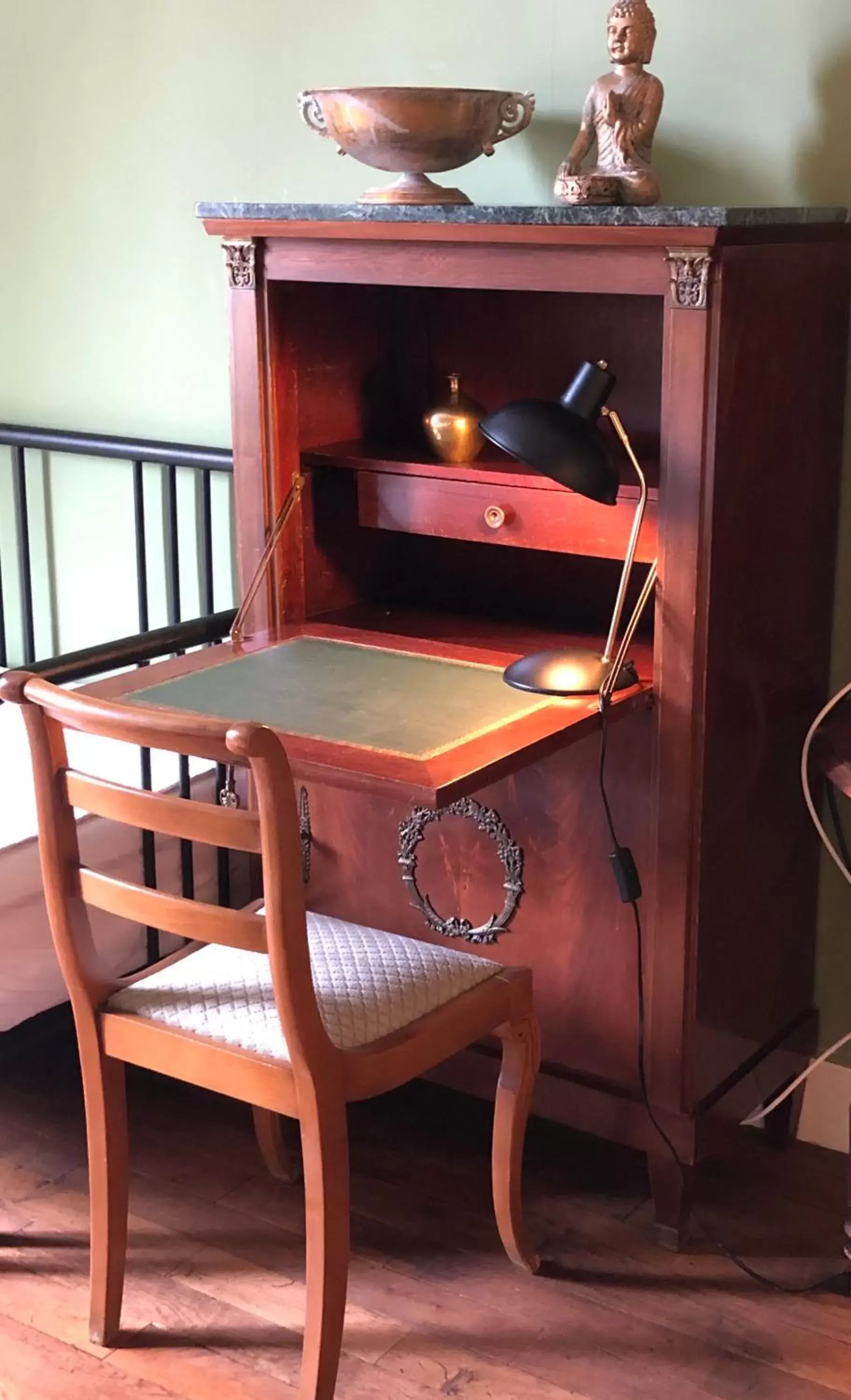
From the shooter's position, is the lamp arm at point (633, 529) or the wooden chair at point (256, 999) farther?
the lamp arm at point (633, 529)

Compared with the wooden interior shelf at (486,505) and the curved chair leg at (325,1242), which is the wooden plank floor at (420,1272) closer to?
the curved chair leg at (325,1242)

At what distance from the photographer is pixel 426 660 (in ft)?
6.57

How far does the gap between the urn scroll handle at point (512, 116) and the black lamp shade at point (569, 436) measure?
1.43ft

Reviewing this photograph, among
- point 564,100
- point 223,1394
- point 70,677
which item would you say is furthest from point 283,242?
point 223,1394

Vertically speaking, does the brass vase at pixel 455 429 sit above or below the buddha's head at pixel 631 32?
below

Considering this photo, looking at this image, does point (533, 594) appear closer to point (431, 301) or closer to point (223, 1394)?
point (431, 301)

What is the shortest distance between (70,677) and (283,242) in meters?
0.62

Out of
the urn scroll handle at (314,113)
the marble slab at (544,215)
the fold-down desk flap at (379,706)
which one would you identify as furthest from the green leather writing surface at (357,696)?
the urn scroll handle at (314,113)

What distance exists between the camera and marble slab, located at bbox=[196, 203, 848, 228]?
1.69m

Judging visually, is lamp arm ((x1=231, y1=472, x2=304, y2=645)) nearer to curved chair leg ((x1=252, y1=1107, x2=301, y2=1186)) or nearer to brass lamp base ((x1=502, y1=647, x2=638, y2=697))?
brass lamp base ((x1=502, y1=647, x2=638, y2=697))

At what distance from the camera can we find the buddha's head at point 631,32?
6.23ft

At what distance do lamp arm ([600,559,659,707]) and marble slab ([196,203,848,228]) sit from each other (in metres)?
0.38

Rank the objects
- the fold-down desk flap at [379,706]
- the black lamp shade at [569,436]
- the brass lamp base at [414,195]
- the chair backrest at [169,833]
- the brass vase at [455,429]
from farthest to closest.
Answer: the brass vase at [455,429], the brass lamp base at [414,195], the black lamp shade at [569,436], the fold-down desk flap at [379,706], the chair backrest at [169,833]

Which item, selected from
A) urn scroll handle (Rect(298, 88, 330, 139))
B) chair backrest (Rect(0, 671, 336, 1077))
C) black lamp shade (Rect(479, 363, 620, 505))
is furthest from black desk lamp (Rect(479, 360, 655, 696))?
urn scroll handle (Rect(298, 88, 330, 139))
